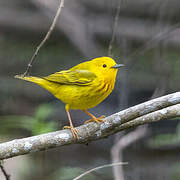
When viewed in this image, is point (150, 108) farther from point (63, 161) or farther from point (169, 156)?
point (63, 161)

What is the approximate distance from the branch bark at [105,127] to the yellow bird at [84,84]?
41cm

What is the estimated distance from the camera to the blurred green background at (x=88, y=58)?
260 inches

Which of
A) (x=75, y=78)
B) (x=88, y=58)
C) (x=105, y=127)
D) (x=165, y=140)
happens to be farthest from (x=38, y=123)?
(x=88, y=58)

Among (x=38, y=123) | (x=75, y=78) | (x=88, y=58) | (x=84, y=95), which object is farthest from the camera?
(x=88, y=58)

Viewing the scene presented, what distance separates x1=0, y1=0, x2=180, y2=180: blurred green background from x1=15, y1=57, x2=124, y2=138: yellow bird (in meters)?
1.76

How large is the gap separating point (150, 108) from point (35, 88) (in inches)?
207

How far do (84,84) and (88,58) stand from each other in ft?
9.32

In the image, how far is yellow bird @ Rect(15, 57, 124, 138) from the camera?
14.2 ft

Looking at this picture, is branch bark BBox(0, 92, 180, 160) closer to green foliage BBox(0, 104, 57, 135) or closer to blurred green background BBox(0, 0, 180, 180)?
green foliage BBox(0, 104, 57, 135)

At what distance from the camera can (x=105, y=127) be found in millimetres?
3723

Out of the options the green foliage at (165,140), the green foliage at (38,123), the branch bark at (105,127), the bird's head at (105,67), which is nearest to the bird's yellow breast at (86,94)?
the bird's head at (105,67)

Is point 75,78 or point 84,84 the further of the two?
point 75,78

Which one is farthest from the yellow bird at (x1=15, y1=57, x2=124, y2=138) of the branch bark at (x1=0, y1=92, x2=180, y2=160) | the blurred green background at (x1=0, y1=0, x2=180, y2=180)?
the blurred green background at (x1=0, y1=0, x2=180, y2=180)

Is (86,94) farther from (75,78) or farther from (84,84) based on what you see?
(75,78)
